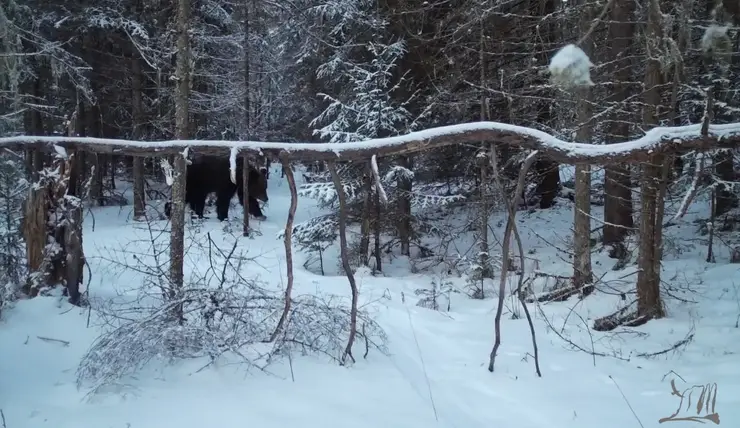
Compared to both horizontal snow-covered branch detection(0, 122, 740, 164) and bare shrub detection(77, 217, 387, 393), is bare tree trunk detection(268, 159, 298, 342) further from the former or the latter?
bare shrub detection(77, 217, 387, 393)

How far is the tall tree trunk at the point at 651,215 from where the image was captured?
5.84 metres

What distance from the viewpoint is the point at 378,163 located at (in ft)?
35.2

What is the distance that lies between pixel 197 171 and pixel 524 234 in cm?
856

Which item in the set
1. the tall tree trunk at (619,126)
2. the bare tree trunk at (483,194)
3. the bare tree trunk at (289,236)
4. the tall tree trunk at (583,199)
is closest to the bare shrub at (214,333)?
the bare tree trunk at (289,236)

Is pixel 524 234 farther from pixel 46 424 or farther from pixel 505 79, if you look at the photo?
pixel 46 424

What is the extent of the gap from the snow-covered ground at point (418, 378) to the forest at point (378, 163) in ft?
0.44

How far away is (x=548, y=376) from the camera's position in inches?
183

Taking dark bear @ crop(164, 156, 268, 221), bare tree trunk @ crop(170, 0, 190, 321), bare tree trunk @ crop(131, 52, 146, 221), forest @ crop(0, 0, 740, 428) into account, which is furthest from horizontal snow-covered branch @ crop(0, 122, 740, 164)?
bare tree trunk @ crop(131, 52, 146, 221)

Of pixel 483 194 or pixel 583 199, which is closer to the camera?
pixel 583 199

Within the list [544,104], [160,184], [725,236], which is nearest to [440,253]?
[544,104]

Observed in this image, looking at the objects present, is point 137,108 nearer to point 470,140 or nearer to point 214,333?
point 214,333

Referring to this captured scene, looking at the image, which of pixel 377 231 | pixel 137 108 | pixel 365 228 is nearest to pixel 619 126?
pixel 377 231

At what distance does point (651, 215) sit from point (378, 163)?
5.70 meters

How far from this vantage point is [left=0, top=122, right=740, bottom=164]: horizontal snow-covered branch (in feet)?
11.7
